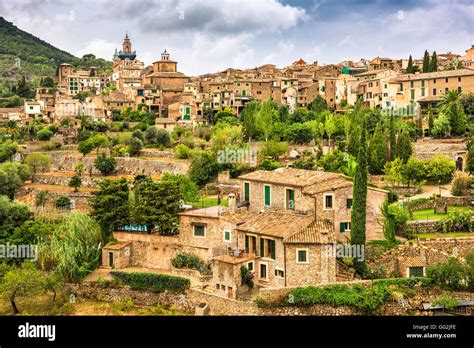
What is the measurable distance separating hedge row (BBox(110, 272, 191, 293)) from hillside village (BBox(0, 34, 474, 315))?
4 centimetres

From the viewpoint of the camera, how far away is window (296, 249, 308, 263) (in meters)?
15.2

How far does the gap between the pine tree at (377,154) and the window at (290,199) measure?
7.07 metres

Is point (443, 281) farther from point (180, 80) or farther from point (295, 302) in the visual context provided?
point (180, 80)

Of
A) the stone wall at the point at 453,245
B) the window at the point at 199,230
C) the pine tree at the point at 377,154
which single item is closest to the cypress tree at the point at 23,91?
the pine tree at the point at 377,154

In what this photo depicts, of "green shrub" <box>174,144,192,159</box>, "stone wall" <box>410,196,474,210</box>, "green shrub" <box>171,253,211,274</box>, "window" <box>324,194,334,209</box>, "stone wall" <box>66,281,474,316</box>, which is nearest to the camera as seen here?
"stone wall" <box>66,281,474,316</box>

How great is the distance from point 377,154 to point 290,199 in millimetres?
7335

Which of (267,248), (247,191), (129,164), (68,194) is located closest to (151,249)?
(247,191)

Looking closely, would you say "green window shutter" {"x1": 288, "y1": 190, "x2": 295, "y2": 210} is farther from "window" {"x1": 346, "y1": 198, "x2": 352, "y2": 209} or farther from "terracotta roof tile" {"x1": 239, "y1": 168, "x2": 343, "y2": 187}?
"window" {"x1": 346, "y1": 198, "x2": 352, "y2": 209}

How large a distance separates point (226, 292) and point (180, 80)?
30.2 metres

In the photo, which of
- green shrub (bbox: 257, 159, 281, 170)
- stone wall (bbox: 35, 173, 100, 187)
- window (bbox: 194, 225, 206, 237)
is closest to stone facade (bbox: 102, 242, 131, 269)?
window (bbox: 194, 225, 206, 237)

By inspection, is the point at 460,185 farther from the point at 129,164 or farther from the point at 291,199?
the point at 129,164

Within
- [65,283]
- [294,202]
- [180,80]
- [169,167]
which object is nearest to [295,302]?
[294,202]

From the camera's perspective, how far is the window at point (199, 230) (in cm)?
1706

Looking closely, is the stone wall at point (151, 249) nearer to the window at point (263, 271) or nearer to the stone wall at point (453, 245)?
the window at point (263, 271)
